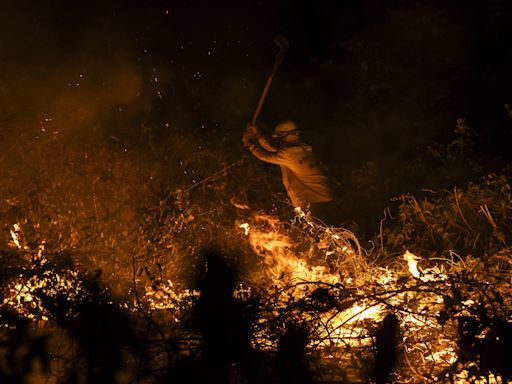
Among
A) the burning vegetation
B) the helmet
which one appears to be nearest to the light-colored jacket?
the helmet

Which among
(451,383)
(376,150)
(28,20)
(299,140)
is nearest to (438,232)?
(299,140)

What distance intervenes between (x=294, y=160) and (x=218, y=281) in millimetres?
2318

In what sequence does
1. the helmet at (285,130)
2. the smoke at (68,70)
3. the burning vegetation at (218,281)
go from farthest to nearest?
the smoke at (68,70) < the helmet at (285,130) < the burning vegetation at (218,281)

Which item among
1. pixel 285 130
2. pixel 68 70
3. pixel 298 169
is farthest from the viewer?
→ pixel 68 70

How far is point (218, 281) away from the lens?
4965mm

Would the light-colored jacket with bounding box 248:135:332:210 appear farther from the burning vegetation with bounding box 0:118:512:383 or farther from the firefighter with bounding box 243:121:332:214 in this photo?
the burning vegetation with bounding box 0:118:512:383

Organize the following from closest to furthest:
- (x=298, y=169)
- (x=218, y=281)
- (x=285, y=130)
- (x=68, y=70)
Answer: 1. (x=218, y=281)
2. (x=285, y=130)
3. (x=298, y=169)
4. (x=68, y=70)

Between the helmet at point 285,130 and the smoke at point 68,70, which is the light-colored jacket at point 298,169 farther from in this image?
the smoke at point 68,70

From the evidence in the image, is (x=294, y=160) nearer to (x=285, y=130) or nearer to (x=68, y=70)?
(x=285, y=130)

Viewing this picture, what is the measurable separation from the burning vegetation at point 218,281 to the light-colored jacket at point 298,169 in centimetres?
43

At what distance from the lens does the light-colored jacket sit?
6.88 m

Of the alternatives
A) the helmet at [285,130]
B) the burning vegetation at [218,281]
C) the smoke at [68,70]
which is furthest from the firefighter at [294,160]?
the smoke at [68,70]

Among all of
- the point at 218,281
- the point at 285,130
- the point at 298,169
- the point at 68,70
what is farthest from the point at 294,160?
the point at 68,70

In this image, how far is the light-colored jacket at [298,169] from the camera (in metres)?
6.88
